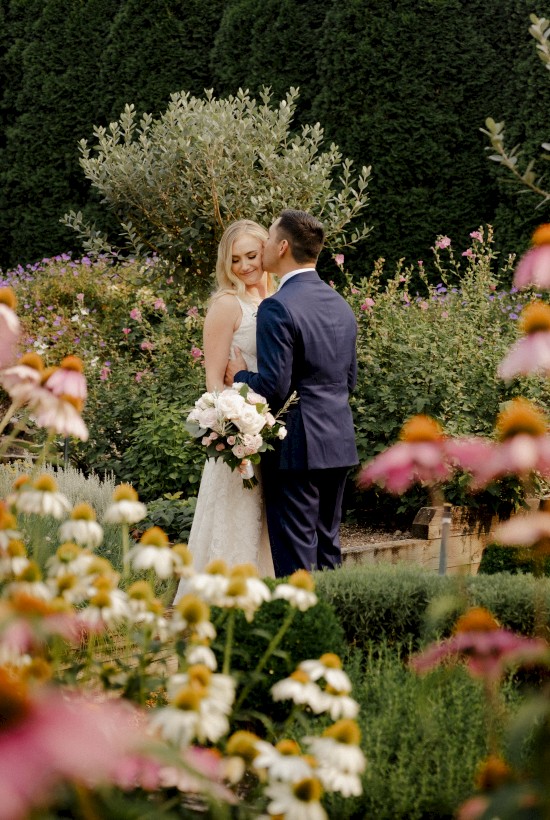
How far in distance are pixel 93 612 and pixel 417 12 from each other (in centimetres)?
980

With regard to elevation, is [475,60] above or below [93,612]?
above

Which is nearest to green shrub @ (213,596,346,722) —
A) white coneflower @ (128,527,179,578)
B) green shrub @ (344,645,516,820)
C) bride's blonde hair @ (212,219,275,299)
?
green shrub @ (344,645,516,820)

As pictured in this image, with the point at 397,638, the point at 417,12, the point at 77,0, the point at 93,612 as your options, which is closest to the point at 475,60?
the point at 417,12

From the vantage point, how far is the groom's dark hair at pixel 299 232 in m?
4.12

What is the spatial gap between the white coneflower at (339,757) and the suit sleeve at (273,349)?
252 centimetres

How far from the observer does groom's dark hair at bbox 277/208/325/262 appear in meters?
4.12

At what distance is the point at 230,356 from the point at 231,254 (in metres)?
0.46

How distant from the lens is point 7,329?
1.80 meters

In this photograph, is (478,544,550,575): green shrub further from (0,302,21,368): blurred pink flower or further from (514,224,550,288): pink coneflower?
(0,302,21,368): blurred pink flower

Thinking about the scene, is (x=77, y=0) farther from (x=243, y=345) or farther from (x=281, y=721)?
(x=281, y=721)

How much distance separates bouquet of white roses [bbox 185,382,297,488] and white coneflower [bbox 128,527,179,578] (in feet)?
6.70

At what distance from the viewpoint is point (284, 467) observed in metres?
4.12

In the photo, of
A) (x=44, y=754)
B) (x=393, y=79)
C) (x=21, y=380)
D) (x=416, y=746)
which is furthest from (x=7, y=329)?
(x=393, y=79)

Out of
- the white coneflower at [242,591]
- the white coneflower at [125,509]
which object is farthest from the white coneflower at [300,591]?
the white coneflower at [125,509]
